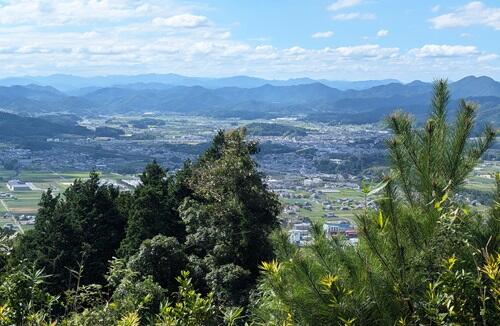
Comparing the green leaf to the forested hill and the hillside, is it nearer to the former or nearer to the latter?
the hillside

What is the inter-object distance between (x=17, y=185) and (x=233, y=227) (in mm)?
37493

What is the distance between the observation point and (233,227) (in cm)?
1018

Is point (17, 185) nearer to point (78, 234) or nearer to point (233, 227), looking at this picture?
point (78, 234)

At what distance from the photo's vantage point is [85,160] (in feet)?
194

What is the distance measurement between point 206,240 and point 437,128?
774 cm

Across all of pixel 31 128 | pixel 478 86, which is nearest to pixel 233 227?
pixel 31 128

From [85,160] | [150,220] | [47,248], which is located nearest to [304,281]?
[150,220]

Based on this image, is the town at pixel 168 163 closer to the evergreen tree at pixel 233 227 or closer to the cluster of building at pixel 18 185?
the cluster of building at pixel 18 185

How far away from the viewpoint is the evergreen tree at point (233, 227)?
9.60 meters

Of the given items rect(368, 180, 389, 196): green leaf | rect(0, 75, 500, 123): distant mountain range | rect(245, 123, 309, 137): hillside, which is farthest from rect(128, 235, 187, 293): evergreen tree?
rect(0, 75, 500, 123): distant mountain range

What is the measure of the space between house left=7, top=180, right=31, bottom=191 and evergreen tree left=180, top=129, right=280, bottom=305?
1380 inches

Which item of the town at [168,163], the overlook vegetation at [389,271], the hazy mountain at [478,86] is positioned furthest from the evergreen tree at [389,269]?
the hazy mountain at [478,86]

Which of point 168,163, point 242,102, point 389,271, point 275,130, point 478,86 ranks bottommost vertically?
point 168,163

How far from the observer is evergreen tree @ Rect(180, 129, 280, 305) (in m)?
9.60
